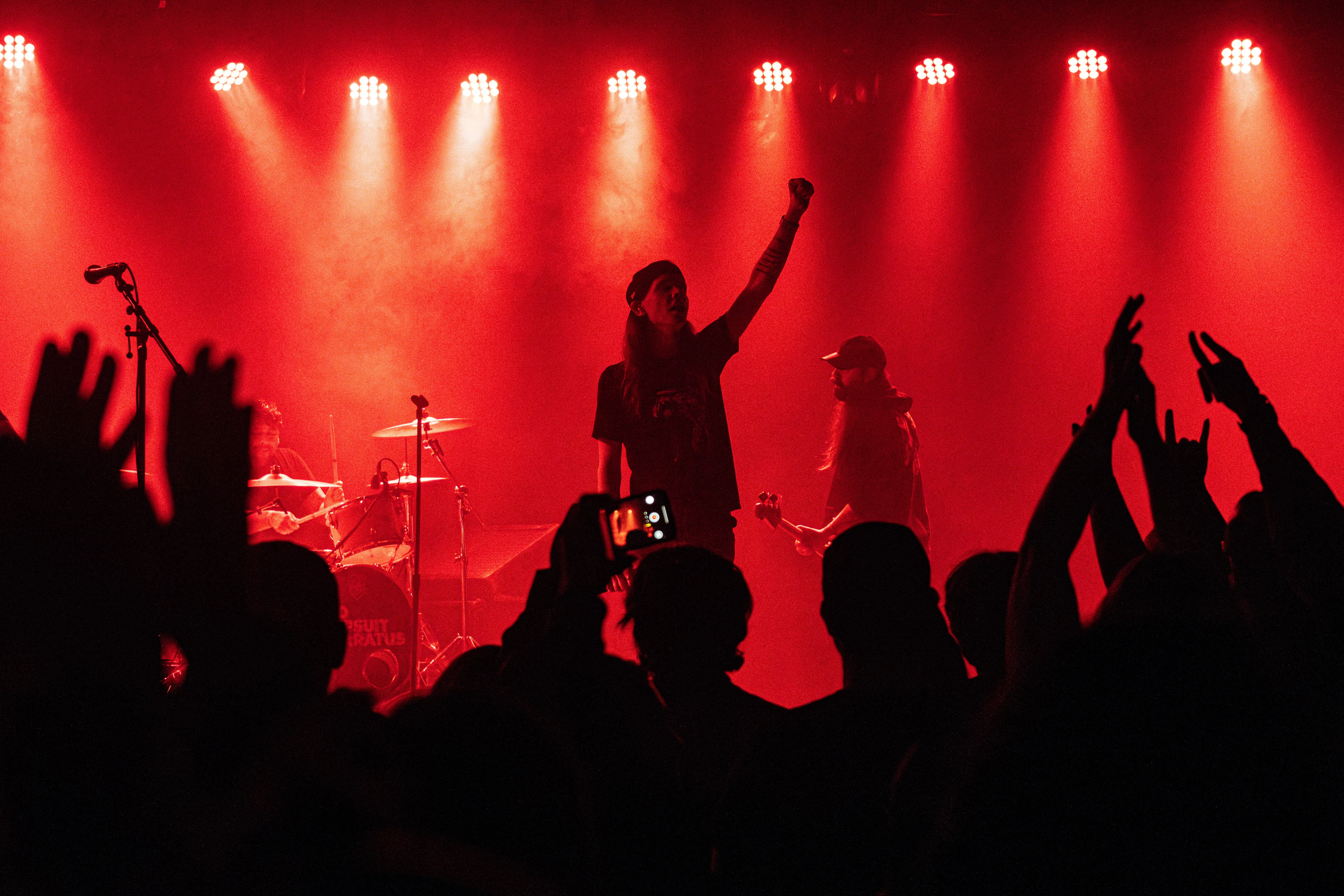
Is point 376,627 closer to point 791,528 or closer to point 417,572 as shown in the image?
point 417,572

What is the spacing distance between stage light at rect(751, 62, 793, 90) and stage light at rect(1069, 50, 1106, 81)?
6.29 feet

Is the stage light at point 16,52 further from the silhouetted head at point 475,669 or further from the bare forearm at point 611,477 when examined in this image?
the silhouetted head at point 475,669

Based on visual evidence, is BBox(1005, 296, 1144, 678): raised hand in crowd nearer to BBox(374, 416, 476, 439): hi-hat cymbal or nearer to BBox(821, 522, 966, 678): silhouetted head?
BBox(821, 522, 966, 678): silhouetted head

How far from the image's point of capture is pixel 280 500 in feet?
19.9

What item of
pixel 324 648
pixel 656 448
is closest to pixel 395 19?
pixel 656 448

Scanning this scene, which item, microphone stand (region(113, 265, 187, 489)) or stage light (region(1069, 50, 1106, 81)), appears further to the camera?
stage light (region(1069, 50, 1106, 81))

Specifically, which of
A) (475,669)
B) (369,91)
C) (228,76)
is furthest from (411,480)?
(475,669)

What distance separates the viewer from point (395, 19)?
7.08 meters

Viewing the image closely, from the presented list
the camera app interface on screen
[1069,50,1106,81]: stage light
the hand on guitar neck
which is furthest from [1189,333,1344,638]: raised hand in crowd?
[1069,50,1106,81]: stage light

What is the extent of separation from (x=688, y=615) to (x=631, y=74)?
618 cm

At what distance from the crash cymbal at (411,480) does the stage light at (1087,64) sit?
507 centimetres

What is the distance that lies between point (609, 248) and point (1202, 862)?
678cm

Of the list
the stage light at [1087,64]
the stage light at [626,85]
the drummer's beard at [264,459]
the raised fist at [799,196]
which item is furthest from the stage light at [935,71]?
the drummer's beard at [264,459]

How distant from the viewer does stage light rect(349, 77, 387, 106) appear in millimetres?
7109
